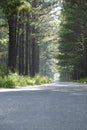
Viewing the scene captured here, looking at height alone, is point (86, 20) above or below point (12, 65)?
above

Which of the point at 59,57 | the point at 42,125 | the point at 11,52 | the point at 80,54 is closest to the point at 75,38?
the point at 80,54

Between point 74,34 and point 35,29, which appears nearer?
point 35,29

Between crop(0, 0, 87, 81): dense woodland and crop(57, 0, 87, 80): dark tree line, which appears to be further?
crop(57, 0, 87, 80): dark tree line

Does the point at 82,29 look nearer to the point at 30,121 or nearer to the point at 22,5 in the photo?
the point at 22,5

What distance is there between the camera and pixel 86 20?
169ft

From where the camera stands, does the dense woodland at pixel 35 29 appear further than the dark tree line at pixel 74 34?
No

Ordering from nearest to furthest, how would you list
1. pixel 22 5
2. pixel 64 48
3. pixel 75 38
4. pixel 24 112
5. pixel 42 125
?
pixel 42 125
pixel 24 112
pixel 22 5
pixel 75 38
pixel 64 48

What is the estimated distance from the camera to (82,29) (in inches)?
2256

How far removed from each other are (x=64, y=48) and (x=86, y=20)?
1884cm

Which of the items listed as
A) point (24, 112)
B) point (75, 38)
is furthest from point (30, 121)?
point (75, 38)

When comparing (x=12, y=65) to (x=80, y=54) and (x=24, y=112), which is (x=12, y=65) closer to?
(x=24, y=112)

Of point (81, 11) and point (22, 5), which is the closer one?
point (22, 5)

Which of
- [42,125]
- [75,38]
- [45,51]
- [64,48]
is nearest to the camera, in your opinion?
[42,125]

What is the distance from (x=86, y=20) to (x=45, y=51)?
62776 millimetres
